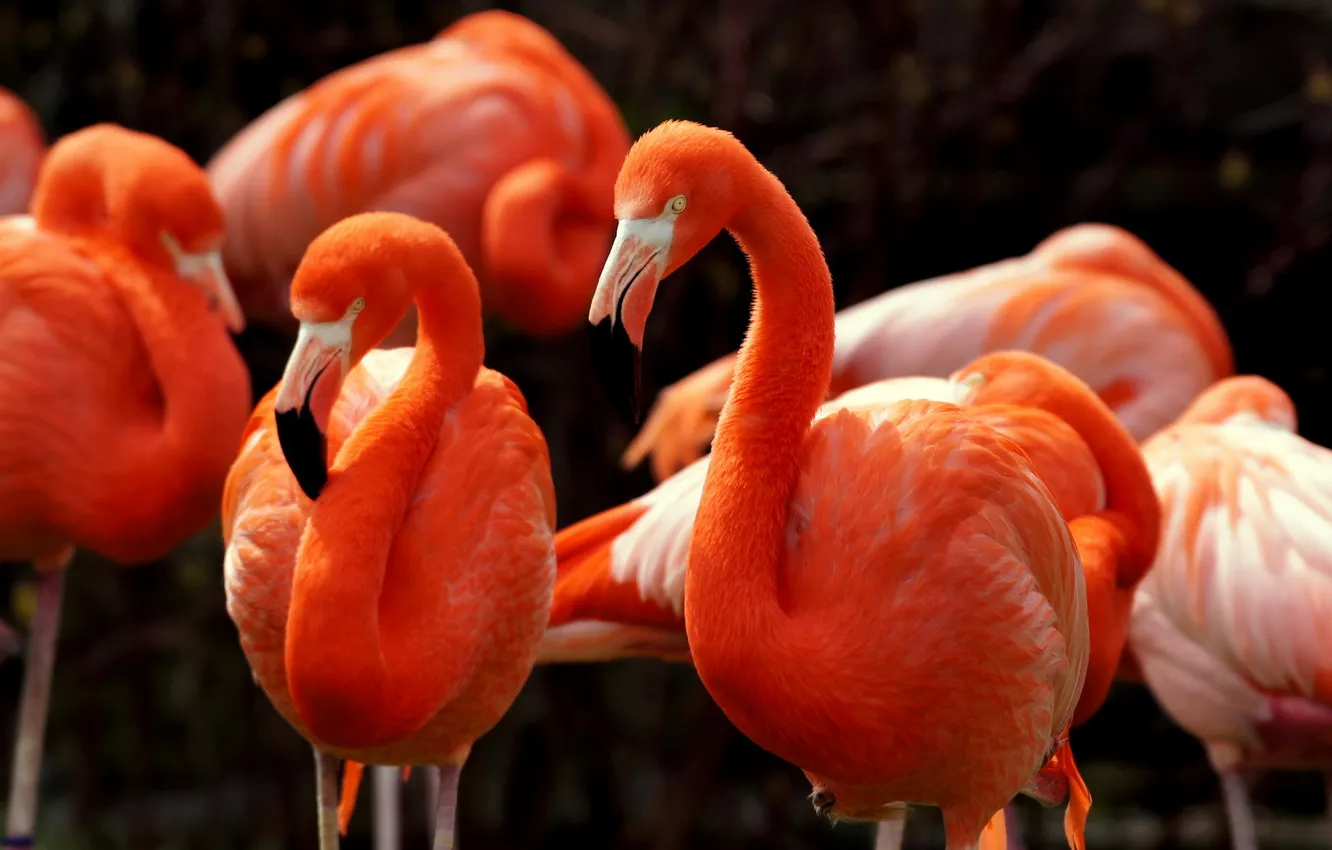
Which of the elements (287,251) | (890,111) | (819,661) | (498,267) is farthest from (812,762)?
(890,111)

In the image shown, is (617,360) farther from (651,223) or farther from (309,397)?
(309,397)

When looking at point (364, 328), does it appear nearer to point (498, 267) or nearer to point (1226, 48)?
point (498, 267)

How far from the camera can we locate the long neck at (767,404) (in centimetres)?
204

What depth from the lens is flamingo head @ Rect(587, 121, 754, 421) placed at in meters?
1.94

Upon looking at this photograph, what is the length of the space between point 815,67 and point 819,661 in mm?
3216

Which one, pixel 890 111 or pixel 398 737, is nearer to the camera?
pixel 398 737

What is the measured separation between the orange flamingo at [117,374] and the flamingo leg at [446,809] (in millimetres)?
890

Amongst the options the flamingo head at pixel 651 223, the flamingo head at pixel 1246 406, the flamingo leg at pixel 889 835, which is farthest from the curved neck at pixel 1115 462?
the flamingo head at pixel 651 223

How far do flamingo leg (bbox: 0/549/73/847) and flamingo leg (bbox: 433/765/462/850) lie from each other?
1146 mm

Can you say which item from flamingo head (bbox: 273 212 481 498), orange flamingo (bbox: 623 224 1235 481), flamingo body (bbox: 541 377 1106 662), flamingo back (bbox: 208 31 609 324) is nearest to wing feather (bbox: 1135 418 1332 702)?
flamingo body (bbox: 541 377 1106 662)

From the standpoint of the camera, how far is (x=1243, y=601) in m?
2.98

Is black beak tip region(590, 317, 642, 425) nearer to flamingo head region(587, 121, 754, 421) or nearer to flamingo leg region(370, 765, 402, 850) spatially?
flamingo head region(587, 121, 754, 421)

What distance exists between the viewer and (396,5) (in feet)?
17.1

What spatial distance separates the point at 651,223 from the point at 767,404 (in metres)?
0.28
